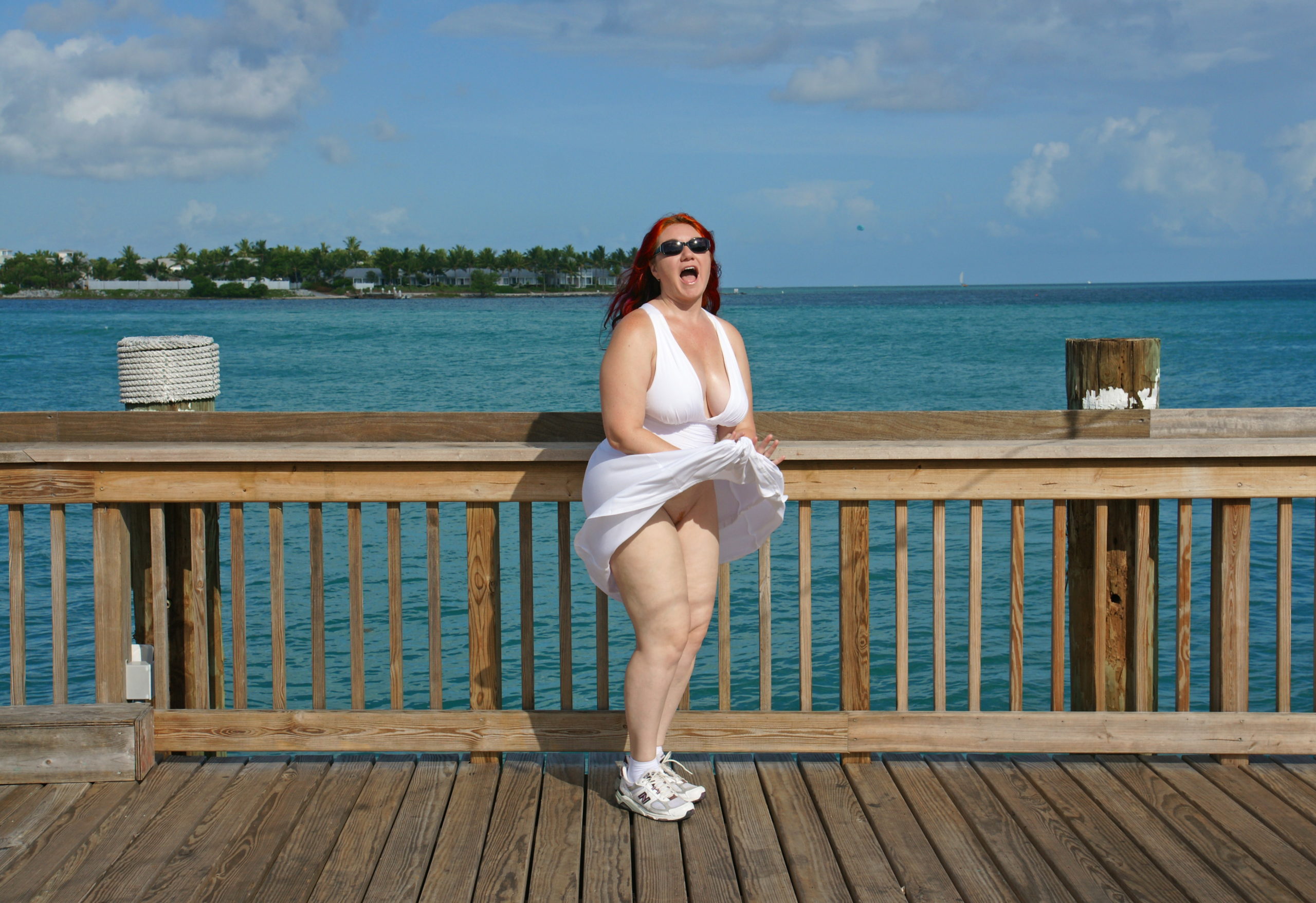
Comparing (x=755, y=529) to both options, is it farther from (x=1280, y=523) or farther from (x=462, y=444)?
(x=1280, y=523)

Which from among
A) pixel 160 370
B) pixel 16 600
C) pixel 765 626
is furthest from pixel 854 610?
pixel 160 370

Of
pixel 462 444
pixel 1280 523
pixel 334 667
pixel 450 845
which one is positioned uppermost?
pixel 462 444

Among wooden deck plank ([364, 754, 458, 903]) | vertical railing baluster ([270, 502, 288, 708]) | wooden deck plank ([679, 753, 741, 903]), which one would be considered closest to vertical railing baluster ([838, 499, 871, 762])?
wooden deck plank ([679, 753, 741, 903])

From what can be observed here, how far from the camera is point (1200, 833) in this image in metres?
2.62

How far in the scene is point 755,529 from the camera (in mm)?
2965

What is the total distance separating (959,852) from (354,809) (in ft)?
4.82

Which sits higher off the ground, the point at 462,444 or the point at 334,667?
the point at 462,444

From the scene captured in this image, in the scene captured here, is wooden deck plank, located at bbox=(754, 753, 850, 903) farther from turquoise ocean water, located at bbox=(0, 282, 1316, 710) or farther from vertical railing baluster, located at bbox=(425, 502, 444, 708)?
turquoise ocean water, located at bbox=(0, 282, 1316, 710)

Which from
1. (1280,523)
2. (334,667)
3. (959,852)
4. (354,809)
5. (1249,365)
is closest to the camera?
(959,852)

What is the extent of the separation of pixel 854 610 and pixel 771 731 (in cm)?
41

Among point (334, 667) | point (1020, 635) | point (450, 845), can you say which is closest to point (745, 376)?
point (1020, 635)

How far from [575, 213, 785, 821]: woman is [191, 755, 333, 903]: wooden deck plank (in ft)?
2.69

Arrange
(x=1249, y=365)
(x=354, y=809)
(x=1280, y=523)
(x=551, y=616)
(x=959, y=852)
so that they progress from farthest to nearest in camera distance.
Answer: (x=1249, y=365) → (x=551, y=616) → (x=1280, y=523) → (x=354, y=809) → (x=959, y=852)

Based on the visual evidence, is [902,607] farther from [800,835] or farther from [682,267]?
[682,267]
